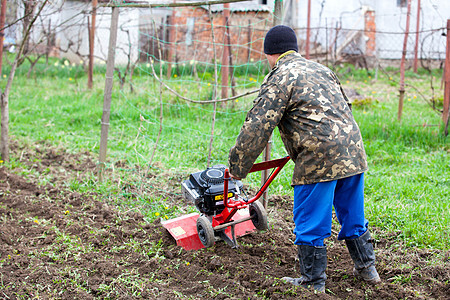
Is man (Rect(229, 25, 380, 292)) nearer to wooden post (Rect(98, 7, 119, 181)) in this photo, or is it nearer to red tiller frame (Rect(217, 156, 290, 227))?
red tiller frame (Rect(217, 156, 290, 227))

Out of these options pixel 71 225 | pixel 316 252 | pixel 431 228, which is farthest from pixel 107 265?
pixel 431 228

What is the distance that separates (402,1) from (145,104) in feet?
39.8

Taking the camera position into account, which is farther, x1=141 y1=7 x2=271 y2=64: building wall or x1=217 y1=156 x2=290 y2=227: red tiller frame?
x1=141 y1=7 x2=271 y2=64: building wall

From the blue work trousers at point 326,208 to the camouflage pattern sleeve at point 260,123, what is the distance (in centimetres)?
43

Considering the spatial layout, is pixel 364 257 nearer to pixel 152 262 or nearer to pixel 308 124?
pixel 308 124

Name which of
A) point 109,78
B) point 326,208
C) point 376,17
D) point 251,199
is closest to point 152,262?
point 251,199

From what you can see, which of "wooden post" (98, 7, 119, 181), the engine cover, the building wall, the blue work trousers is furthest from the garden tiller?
the building wall

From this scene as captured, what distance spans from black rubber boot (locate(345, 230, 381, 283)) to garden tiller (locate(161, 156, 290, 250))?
865mm

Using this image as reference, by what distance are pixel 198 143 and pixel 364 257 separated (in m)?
3.76

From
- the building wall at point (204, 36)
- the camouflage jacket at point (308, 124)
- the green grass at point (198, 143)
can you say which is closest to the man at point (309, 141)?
the camouflage jacket at point (308, 124)

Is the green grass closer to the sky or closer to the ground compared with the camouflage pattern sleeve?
closer to the ground

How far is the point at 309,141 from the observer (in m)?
2.93

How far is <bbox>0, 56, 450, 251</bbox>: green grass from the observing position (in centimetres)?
455

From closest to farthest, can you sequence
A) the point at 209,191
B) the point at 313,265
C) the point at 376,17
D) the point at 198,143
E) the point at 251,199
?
the point at 313,265 → the point at 251,199 → the point at 209,191 → the point at 198,143 → the point at 376,17
